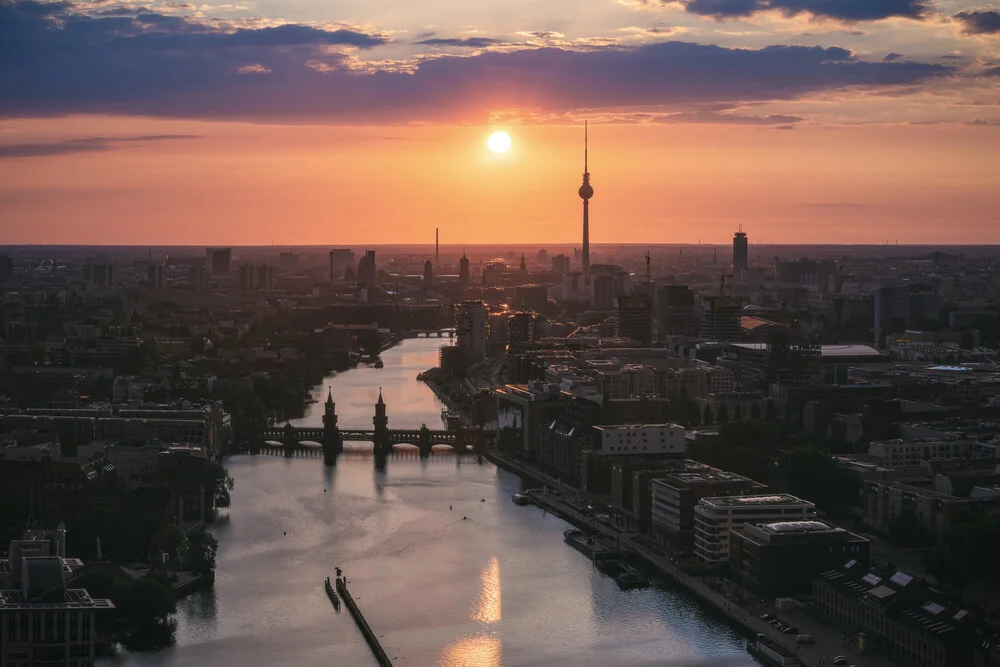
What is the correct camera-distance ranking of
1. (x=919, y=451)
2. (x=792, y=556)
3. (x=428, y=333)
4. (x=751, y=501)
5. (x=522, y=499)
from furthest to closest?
(x=428, y=333), (x=522, y=499), (x=919, y=451), (x=751, y=501), (x=792, y=556)

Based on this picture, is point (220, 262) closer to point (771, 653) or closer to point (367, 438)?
point (367, 438)

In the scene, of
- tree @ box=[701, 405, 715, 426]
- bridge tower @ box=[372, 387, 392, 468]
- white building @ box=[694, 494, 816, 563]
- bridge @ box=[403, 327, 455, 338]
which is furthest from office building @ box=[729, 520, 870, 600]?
bridge @ box=[403, 327, 455, 338]

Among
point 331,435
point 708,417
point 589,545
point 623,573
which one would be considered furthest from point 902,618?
point 331,435

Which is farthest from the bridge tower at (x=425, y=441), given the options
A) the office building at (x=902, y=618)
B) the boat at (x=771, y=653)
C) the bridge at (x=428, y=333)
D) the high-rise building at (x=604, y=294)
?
the high-rise building at (x=604, y=294)

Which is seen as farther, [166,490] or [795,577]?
[166,490]

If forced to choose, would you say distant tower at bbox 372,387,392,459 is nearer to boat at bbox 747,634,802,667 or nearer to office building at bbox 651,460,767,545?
office building at bbox 651,460,767,545

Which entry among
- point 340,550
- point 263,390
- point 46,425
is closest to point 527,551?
point 340,550

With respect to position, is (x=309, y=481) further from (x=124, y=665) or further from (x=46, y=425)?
(x=124, y=665)
